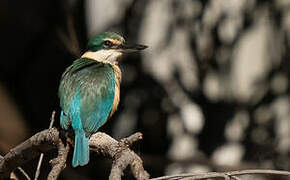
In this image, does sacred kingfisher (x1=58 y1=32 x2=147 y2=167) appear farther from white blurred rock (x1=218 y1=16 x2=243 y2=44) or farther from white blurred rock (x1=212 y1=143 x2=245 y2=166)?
white blurred rock (x1=212 y1=143 x2=245 y2=166)

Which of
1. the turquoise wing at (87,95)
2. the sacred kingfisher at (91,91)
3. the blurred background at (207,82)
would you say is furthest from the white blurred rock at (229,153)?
the turquoise wing at (87,95)

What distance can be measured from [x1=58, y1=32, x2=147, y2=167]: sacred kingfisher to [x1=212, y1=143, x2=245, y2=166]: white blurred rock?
1725 millimetres

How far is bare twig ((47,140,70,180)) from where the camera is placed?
105 inches

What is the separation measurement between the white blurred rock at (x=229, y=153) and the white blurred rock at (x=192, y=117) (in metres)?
0.28

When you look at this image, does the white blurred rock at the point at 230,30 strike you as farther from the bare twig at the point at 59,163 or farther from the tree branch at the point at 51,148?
the bare twig at the point at 59,163

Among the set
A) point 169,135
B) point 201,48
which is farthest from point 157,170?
point 201,48

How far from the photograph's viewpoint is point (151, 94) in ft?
19.6

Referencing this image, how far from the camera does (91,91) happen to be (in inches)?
160

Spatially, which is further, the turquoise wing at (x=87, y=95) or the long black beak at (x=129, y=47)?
the long black beak at (x=129, y=47)

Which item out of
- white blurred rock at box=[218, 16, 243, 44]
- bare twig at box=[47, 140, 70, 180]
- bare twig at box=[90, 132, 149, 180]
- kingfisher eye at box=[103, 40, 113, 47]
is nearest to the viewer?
bare twig at box=[90, 132, 149, 180]

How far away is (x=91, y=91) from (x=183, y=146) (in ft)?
6.93

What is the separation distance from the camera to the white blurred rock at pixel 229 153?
590 cm

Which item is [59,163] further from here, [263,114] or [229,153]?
[263,114]

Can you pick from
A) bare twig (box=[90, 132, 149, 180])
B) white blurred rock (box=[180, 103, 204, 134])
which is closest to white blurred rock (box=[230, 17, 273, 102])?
white blurred rock (box=[180, 103, 204, 134])
